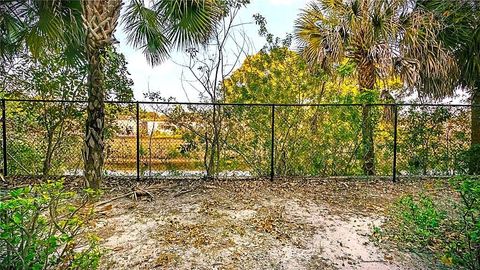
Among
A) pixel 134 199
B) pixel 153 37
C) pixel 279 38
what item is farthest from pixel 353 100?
pixel 134 199

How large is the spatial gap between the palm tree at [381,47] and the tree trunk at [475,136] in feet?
2.15

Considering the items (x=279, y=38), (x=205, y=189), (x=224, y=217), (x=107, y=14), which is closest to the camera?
(x=224, y=217)

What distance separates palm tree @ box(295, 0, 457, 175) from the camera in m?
A: 5.90

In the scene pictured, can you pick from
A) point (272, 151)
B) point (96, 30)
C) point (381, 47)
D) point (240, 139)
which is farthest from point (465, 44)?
point (96, 30)

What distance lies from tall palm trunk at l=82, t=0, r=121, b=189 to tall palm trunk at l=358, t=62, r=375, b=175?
417 centimetres

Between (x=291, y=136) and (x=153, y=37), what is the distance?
9.37 ft

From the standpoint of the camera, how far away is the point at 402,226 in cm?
322

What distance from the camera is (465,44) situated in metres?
6.12

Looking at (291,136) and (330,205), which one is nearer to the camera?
(330,205)

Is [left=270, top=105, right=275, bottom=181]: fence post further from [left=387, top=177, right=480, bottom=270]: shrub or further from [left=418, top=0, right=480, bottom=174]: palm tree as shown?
[left=418, top=0, right=480, bottom=174]: palm tree

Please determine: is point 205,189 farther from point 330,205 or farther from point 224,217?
point 330,205

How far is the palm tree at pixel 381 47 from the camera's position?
232 inches

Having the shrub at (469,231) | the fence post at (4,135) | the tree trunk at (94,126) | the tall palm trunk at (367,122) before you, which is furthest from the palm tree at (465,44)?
the fence post at (4,135)

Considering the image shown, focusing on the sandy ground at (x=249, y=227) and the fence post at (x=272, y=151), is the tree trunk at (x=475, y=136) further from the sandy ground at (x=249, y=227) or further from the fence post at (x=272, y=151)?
the fence post at (x=272, y=151)
